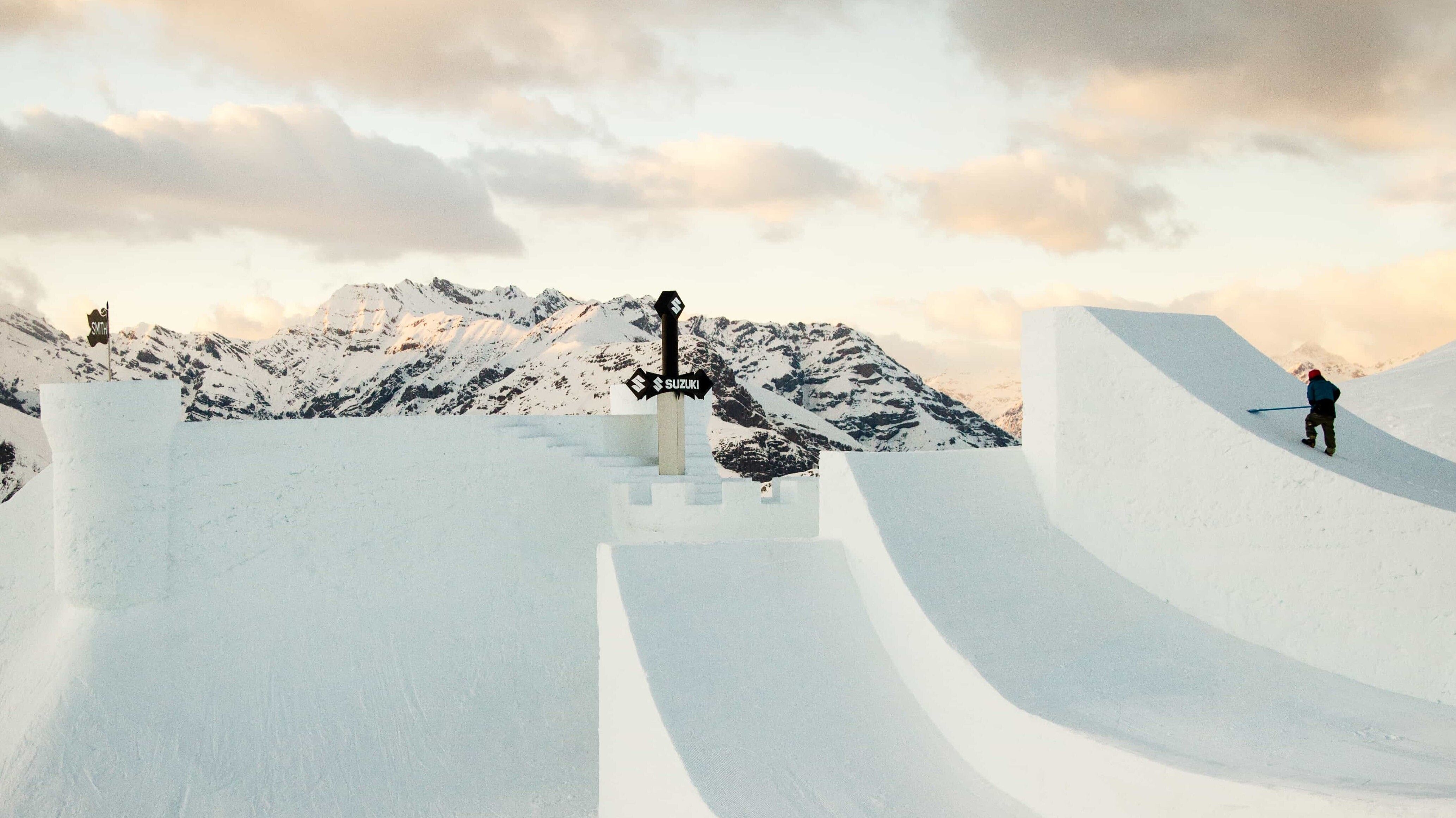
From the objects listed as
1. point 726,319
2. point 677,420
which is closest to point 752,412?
point 677,420

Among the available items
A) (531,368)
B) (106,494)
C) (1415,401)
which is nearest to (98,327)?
(106,494)

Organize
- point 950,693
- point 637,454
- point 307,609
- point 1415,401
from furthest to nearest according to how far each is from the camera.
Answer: point 637,454 < point 1415,401 < point 307,609 < point 950,693

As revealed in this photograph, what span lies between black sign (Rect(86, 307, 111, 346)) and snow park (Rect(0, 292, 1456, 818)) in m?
1.26

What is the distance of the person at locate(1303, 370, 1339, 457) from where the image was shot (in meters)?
11.1

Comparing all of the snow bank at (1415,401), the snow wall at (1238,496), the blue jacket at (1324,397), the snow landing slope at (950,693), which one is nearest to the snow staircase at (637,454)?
the snow landing slope at (950,693)

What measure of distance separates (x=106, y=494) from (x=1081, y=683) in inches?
518

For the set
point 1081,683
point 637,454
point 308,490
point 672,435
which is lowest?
point 1081,683

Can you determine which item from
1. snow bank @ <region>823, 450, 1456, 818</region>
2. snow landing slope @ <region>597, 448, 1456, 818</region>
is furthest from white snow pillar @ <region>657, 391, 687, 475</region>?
snow landing slope @ <region>597, 448, 1456, 818</region>

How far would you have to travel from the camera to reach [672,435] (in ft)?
63.3

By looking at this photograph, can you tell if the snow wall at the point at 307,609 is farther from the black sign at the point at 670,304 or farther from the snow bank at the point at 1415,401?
the snow bank at the point at 1415,401

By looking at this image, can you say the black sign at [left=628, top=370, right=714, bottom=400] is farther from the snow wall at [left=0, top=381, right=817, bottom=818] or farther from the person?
the person

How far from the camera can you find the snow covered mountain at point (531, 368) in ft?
283

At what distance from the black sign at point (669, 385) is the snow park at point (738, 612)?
108 millimetres

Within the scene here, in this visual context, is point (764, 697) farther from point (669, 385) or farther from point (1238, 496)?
point (669, 385)
